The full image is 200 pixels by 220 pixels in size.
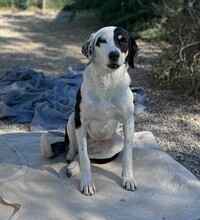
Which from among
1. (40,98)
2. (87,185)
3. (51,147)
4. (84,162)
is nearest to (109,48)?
(84,162)

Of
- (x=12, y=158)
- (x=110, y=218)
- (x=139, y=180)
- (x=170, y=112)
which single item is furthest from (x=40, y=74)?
(x=110, y=218)

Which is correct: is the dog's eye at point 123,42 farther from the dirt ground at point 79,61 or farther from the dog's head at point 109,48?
the dirt ground at point 79,61

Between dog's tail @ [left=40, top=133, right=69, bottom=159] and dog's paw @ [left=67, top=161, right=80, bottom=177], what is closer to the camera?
dog's paw @ [left=67, top=161, right=80, bottom=177]

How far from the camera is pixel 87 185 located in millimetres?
3402

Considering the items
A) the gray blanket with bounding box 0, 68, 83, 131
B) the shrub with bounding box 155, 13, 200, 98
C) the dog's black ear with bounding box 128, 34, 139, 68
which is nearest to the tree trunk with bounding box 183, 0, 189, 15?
the shrub with bounding box 155, 13, 200, 98

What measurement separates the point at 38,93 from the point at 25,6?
31.7 feet

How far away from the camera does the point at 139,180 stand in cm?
362

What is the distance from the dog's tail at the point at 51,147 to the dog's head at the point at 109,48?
2.83 ft

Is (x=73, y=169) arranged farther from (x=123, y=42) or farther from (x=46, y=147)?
(x=123, y=42)

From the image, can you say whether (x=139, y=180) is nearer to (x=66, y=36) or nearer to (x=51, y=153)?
(x=51, y=153)

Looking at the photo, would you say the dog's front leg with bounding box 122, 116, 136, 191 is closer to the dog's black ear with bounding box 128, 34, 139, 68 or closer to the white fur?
the white fur

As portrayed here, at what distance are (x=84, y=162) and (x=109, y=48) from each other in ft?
2.94

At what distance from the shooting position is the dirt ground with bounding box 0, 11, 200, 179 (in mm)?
4688

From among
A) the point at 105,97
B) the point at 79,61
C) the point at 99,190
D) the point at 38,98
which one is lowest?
the point at 79,61
